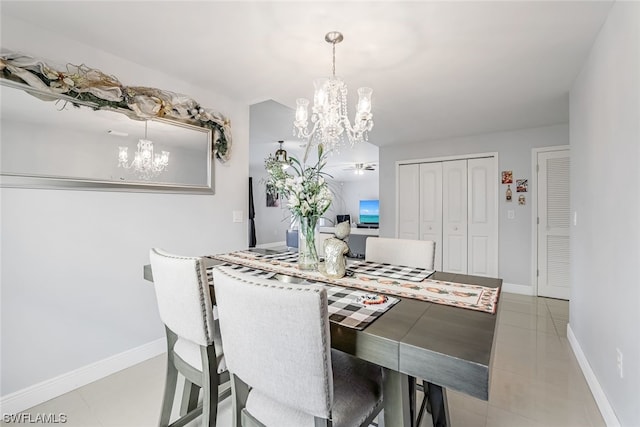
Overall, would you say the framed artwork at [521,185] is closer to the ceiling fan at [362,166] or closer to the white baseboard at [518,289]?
the white baseboard at [518,289]

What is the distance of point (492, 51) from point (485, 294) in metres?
1.70

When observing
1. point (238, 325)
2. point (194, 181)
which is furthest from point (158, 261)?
point (194, 181)

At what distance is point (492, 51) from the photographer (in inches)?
78.7

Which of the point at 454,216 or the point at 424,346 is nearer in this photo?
the point at 424,346

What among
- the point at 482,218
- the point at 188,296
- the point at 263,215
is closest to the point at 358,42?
the point at 188,296

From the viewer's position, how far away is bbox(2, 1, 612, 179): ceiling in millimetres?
1601

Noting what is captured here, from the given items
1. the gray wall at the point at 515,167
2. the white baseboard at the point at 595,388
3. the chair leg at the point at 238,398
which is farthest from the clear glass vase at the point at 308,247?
the gray wall at the point at 515,167

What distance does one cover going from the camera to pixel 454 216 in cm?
440

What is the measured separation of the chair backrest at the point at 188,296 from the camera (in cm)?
113

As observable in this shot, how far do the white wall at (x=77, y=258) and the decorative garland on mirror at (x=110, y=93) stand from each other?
108 millimetres

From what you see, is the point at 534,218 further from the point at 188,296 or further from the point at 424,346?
the point at 188,296

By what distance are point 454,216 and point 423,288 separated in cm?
342

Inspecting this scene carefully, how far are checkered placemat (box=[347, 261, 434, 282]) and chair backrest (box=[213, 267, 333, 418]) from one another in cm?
84

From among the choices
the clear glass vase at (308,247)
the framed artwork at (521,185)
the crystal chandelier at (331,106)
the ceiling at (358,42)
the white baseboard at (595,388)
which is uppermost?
the ceiling at (358,42)
